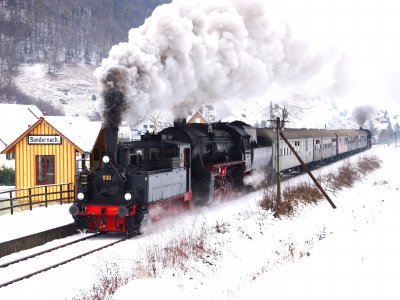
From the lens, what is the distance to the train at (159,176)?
13.0 metres

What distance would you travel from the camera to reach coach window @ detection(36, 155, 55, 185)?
2117 cm

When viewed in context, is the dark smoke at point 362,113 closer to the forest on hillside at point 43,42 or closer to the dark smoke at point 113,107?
the forest on hillside at point 43,42

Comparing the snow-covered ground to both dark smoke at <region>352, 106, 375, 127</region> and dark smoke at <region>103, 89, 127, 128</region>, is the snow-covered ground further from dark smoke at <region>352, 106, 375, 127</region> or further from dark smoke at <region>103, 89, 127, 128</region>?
dark smoke at <region>103, 89, 127, 128</region>

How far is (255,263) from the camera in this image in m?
11.6

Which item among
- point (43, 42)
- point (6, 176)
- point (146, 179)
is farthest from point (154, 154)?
point (43, 42)

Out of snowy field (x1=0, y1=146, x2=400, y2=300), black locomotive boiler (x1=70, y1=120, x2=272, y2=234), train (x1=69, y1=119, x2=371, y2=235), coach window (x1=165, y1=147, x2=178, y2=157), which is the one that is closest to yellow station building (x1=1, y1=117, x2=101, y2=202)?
snowy field (x1=0, y1=146, x2=400, y2=300)

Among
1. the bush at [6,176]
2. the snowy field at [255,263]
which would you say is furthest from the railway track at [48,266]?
Answer: the bush at [6,176]

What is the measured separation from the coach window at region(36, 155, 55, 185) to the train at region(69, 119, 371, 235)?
6551 millimetres

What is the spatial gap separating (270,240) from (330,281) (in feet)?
17.5

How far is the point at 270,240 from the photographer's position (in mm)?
14133

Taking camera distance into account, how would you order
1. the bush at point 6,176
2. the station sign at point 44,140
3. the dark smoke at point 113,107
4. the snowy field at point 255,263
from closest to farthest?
1. the snowy field at point 255,263
2. the dark smoke at point 113,107
3. the station sign at point 44,140
4. the bush at point 6,176

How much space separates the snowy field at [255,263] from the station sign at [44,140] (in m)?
4.59

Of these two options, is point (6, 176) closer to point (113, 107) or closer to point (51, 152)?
point (51, 152)

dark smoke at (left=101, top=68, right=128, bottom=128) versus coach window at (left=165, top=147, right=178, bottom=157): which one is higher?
dark smoke at (left=101, top=68, right=128, bottom=128)
